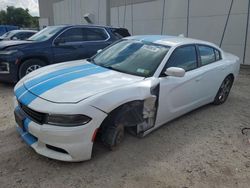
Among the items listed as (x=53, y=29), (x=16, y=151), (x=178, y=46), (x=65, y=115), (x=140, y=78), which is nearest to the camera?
(x=65, y=115)

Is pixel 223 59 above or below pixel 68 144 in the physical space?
above

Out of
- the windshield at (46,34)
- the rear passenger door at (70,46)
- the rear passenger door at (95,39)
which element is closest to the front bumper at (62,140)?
the rear passenger door at (70,46)

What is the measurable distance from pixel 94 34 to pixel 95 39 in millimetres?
155

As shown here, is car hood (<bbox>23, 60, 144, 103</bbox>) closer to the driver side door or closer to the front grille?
the front grille

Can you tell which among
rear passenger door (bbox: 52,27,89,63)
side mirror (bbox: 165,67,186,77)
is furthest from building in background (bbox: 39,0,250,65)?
side mirror (bbox: 165,67,186,77)

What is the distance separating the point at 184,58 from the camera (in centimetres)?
399

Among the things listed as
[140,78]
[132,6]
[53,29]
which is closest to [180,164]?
[140,78]

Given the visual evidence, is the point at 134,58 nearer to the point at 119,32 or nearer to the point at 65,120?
the point at 65,120

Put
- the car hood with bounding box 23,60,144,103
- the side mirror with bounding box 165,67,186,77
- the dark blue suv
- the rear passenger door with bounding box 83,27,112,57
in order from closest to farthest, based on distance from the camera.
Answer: the car hood with bounding box 23,60,144,103, the side mirror with bounding box 165,67,186,77, the dark blue suv, the rear passenger door with bounding box 83,27,112,57

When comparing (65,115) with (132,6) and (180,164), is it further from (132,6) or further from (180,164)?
(132,6)

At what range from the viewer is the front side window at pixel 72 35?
651cm

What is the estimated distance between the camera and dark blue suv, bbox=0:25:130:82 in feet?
19.0

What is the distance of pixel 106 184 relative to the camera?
2572mm

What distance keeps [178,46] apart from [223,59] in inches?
63.9
